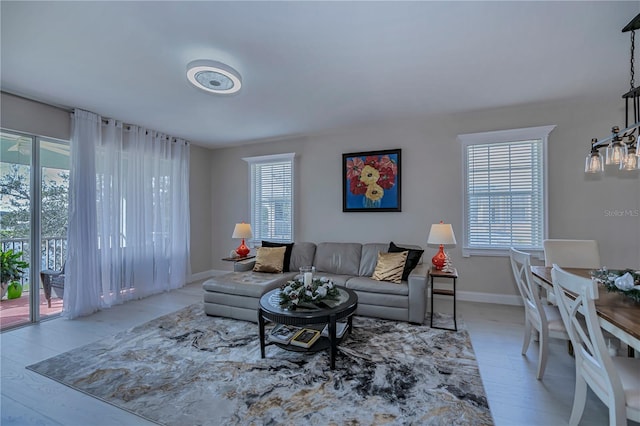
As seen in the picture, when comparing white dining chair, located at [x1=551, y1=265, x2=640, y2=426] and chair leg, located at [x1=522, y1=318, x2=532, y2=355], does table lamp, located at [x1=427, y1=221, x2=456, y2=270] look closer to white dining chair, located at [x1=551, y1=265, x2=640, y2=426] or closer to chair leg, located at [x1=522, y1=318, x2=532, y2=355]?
chair leg, located at [x1=522, y1=318, x2=532, y2=355]

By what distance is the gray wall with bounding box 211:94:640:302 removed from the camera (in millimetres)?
3580

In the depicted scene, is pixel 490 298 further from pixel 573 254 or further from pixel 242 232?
pixel 242 232

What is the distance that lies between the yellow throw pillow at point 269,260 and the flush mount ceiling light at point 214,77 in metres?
2.29

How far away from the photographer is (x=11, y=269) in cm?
334

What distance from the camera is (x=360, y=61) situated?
102 inches

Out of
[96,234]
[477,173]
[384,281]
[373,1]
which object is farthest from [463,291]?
[96,234]

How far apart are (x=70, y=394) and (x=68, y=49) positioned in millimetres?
2810

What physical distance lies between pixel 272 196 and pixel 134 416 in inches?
155

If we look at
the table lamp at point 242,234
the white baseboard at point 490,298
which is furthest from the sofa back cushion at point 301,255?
the white baseboard at point 490,298

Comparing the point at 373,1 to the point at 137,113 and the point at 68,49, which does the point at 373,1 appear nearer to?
the point at 68,49

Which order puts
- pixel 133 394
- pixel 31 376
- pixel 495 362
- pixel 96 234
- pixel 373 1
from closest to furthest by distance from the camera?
pixel 373 1 → pixel 133 394 → pixel 31 376 → pixel 495 362 → pixel 96 234

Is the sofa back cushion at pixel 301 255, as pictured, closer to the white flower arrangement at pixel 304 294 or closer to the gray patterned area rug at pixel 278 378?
the gray patterned area rug at pixel 278 378

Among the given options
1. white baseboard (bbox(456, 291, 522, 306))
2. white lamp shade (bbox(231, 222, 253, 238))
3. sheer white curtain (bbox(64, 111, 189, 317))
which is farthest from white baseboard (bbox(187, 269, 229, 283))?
white baseboard (bbox(456, 291, 522, 306))

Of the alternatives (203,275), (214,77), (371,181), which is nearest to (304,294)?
(214,77)
